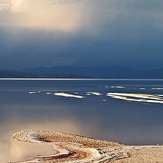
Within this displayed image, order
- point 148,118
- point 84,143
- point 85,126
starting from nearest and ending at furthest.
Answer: point 84,143
point 85,126
point 148,118

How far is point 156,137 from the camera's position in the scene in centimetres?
4431

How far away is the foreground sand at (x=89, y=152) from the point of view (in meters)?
29.3

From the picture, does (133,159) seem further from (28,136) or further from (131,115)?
(131,115)

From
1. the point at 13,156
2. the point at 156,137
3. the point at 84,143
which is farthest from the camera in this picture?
the point at 156,137

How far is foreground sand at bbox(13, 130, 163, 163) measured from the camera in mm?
29344

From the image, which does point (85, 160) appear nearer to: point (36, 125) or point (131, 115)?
point (36, 125)

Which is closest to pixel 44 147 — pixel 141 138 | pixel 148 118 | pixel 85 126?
pixel 141 138

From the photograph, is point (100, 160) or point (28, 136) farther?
point (28, 136)

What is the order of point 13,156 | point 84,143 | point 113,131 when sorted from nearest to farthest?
point 13,156 < point 84,143 < point 113,131

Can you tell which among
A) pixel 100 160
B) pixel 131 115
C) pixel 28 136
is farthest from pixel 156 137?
pixel 131 115

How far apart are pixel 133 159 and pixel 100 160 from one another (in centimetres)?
225

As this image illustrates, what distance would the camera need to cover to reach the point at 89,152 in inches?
1278

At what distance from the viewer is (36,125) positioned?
5328 cm

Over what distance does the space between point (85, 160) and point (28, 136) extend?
13.4 m
